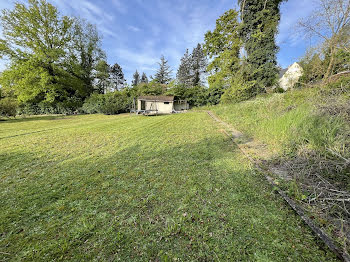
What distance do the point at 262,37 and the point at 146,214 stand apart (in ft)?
61.2

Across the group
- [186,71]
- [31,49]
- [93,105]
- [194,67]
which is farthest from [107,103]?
[194,67]

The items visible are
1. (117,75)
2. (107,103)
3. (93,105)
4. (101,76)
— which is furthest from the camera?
(117,75)

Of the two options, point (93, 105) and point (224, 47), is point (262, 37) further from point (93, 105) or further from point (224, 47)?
point (93, 105)

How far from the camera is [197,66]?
32344 millimetres

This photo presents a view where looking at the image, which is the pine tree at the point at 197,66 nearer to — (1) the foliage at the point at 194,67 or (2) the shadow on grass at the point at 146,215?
(1) the foliage at the point at 194,67

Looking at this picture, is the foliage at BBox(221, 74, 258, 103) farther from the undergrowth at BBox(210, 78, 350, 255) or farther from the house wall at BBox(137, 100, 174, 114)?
the undergrowth at BBox(210, 78, 350, 255)

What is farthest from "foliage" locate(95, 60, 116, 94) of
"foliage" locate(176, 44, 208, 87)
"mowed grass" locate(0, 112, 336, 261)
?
"mowed grass" locate(0, 112, 336, 261)

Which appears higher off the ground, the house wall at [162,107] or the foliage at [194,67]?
the foliage at [194,67]

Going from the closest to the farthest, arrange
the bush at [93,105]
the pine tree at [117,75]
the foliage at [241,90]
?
the foliage at [241,90]
the bush at [93,105]
the pine tree at [117,75]

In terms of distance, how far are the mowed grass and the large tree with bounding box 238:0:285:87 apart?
1500 centimetres

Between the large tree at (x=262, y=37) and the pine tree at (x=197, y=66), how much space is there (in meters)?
17.5

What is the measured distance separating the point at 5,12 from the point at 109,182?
25789 mm

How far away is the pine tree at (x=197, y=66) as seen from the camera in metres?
32.2

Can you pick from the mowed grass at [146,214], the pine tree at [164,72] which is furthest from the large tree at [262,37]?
the pine tree at [164,72]
